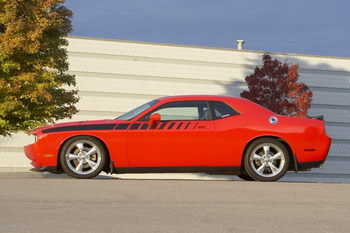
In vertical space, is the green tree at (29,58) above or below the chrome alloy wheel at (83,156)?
above

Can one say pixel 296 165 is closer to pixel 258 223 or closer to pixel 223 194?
pixel 223 194

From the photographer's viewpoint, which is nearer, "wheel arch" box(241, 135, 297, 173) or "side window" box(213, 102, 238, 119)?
"wheel arch" box(241, 135, 297, 173)

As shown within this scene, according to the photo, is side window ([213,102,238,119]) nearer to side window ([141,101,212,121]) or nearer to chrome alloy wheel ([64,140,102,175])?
side window ([141,101,212,121])

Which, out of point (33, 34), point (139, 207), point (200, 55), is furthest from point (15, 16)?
point (200, 55)

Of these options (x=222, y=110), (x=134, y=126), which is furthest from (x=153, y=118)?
(x=222, y=110)

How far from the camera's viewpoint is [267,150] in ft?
38.8

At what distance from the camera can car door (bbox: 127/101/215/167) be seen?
38.3 ft

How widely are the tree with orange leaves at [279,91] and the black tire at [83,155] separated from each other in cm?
2603

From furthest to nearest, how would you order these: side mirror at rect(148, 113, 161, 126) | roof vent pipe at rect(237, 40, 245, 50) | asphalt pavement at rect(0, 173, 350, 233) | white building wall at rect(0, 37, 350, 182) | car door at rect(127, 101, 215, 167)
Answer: roof vent pipe at rect(237, 40, 245, 50) → white building wall at rect(0, 37, 350, 182) → car door at rect(127, 101, 215, 167) → side mirror at rect(148, 113, 161, 126) → asphalt pavement at rect(0, 173, 350, 233)

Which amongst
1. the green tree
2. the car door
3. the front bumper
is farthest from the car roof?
the green tree

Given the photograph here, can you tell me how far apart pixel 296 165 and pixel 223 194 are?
253 cm

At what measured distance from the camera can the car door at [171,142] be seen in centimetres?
1168

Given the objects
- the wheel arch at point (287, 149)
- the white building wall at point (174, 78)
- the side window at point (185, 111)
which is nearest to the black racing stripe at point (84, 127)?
the side window at point (185, 111)

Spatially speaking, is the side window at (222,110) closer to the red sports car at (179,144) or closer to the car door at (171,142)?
the red sports car at (179,144)
